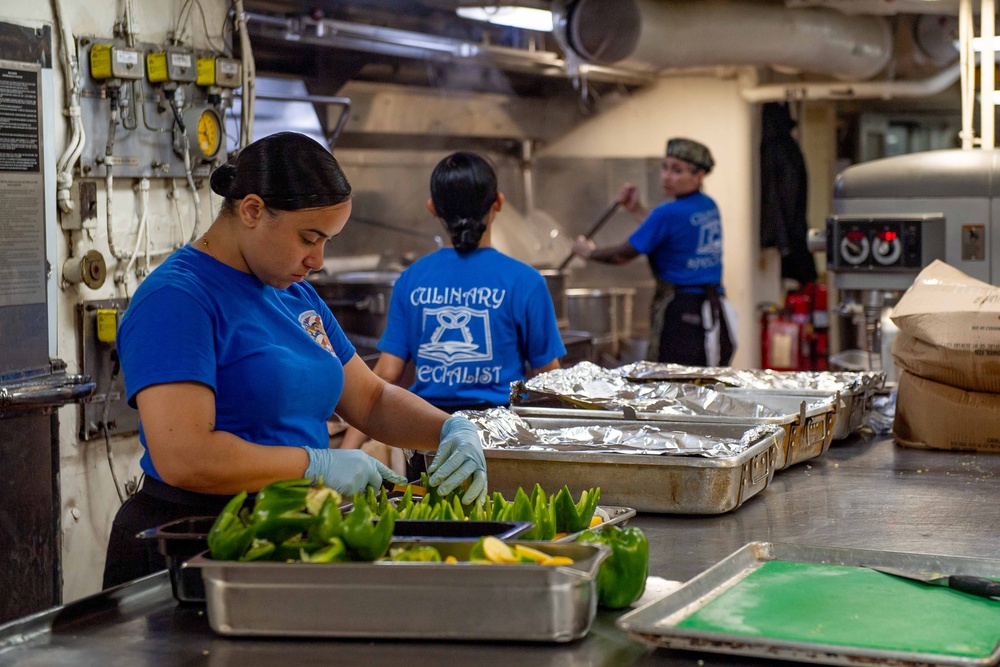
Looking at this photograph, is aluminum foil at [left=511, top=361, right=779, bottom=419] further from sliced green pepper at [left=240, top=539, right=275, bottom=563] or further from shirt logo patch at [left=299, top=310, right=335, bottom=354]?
sliced green pepper at [left=240, top=539, right=275, bottom=563]

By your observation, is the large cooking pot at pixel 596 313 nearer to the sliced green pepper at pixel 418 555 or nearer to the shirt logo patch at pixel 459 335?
the shirt logo patch at pixel 459 335

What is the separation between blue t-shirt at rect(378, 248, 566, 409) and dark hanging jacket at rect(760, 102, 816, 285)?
4.31m

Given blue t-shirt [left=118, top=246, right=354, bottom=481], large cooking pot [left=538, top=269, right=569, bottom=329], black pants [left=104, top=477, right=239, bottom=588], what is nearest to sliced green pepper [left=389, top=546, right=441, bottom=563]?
blue t-shirt [left=118, top=246, right=354, bottom=481]

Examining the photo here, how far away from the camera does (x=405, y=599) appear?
135 centimetres

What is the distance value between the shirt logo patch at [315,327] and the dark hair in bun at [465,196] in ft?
3.22

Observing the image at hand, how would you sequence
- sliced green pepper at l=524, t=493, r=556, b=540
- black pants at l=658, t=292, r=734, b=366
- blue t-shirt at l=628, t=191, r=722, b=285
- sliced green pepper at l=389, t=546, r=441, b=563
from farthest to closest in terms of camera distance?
black pants at l=658, t=292, r=734, b=366, blue t-shirt at l=628, t=191, r=722, b=285, sliced green pepper at l=524, t=493, r=556, b=540, sliced green pepper at l=389, t=546, r=441, b=563

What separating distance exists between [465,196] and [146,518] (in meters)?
1.33

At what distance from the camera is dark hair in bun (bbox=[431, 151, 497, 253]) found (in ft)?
9.82

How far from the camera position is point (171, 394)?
171cm

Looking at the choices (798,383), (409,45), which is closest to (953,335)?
(798,383)

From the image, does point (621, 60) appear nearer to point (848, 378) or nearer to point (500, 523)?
point (848, 378)

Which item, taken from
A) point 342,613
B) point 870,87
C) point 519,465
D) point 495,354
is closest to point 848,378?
point 495,354

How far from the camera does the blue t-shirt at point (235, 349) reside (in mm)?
1739

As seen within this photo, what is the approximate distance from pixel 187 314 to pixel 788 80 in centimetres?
588
